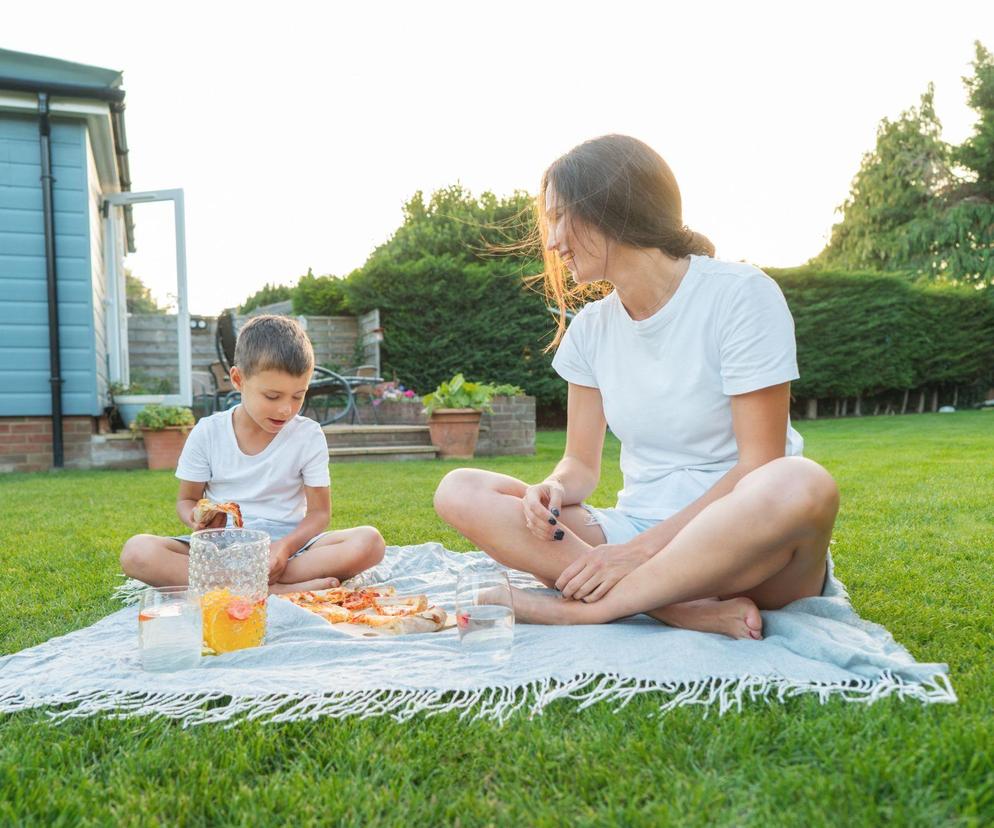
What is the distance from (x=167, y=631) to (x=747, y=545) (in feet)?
3.90

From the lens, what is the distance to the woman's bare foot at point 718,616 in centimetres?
171

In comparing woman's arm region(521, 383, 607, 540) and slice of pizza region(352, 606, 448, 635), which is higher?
woman's arm region(521, 383, 607, 540)

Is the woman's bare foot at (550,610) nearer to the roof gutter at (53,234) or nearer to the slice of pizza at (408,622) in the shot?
the slice of pizza at (408,622)

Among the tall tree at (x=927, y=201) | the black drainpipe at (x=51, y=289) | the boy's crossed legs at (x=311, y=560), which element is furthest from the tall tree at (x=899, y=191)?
the boy's crossed legs at (x=311, y=560)

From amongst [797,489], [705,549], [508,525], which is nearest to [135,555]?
[508,525]

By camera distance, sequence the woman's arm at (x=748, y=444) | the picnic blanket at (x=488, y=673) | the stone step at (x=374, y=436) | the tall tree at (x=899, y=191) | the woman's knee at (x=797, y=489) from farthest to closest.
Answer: the tall tree at (x=899, y=191) < the stone step at (x=374, y=436) < the woman's arm at (x=748, y=444) < the woman's knee at (x=797, y=489) < the picnic blanket at (x=488, y=673)

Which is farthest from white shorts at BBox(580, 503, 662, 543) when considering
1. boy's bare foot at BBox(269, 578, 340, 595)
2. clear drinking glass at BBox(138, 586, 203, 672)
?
clear drinking glass at BBox(138, 586, 203, 672)

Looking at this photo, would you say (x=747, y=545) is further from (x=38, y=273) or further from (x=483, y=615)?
(x=38, y=273)

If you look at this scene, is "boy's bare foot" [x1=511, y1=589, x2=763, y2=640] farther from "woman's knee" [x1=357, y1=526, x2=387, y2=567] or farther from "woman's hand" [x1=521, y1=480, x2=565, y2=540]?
"woman's knee" [x1=357, y1=526, x2=387, y2=567]

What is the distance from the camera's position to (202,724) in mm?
1355

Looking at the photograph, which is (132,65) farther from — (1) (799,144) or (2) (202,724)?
(1) (799,144)

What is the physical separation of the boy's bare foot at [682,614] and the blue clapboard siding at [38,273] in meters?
6.10

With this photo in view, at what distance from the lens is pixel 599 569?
6.07ft

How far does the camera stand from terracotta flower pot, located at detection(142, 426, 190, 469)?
6773 millimetres
